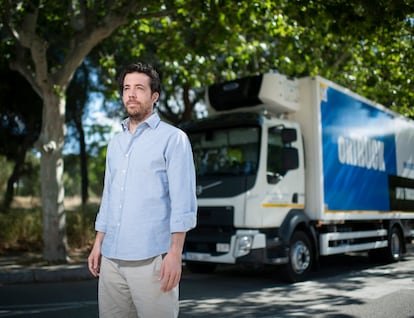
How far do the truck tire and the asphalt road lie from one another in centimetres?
159

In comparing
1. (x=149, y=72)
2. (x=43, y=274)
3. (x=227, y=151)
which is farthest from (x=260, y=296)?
(x=149, y=72)

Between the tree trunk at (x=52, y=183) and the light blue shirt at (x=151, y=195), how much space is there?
7599mm

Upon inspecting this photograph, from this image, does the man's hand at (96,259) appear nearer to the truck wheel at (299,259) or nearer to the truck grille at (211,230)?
the truck grille at (211,230)

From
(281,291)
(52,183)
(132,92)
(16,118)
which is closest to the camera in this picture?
(132,92)

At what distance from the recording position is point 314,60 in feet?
48.1

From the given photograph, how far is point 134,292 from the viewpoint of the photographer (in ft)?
8.44

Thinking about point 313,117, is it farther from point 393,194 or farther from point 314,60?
point 314,60

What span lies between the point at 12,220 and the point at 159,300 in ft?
35.5

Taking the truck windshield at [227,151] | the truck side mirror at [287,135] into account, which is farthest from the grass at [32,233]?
the truck side mirror at [287,135]

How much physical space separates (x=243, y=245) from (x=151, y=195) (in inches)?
201

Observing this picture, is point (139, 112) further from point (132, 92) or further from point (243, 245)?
point (243, 245)

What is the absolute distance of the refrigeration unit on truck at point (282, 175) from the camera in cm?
781

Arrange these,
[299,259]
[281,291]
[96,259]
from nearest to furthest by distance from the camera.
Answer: [96,259] < [281,291] < [299,259]

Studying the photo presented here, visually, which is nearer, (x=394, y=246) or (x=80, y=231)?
(x=394, y=246)
